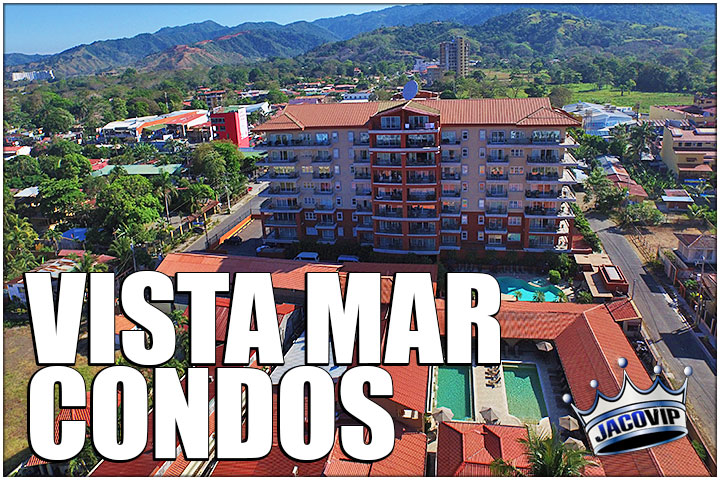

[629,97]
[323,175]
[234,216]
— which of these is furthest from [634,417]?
[629,97]

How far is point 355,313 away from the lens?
15.6 m

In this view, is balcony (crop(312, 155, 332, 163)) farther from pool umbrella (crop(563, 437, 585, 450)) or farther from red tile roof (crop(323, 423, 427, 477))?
pool umbrella (crop(563, 437, 585, 450))

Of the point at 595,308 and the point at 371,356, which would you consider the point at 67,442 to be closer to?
the point at 371,356

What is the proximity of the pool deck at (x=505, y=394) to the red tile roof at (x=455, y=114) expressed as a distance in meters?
14.7

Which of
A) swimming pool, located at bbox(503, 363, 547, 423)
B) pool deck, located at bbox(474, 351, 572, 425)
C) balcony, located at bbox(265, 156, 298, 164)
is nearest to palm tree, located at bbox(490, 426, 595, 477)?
pool deck, located at bbox(474, 351, 572, 425)

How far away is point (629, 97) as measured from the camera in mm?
110812

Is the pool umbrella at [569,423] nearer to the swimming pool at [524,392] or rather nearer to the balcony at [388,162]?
the swimming pool at [524,392]

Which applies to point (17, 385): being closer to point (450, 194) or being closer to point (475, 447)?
point (475, 447)

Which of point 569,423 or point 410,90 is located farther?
point 410,90

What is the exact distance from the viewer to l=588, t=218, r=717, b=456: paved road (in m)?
21.6

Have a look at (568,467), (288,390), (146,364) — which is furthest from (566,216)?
(146,364)

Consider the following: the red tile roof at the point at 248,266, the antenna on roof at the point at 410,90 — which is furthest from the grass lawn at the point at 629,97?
the red tile roof at the point at 248,266

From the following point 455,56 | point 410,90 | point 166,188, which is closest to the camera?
point 410,90

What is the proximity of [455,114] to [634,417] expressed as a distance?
24076 mm
